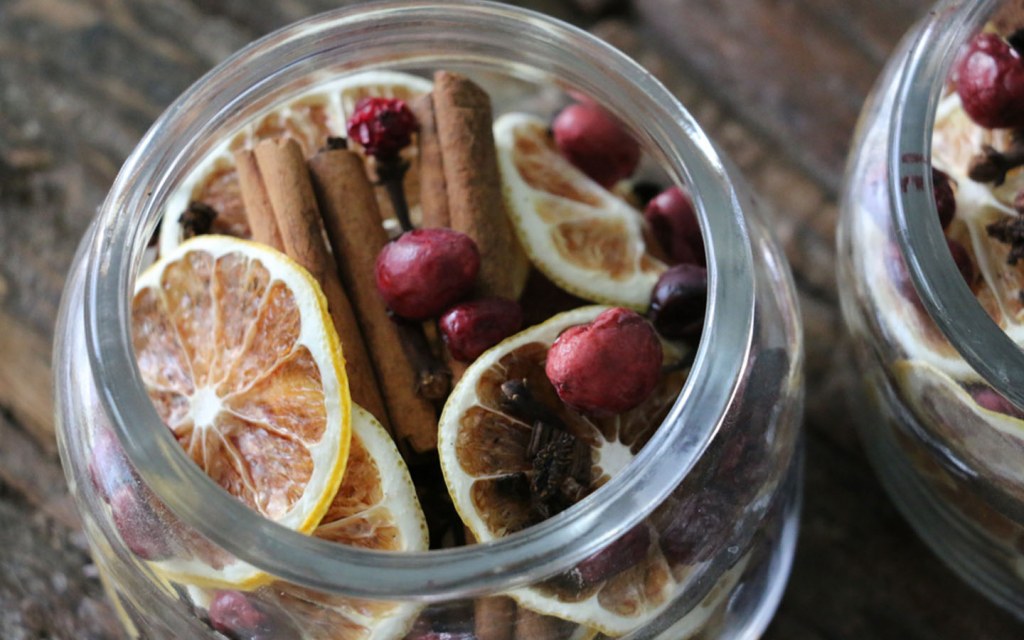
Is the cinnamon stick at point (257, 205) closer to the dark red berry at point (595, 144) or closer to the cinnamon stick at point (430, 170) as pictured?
the cinnamon stick at point (430, 170)

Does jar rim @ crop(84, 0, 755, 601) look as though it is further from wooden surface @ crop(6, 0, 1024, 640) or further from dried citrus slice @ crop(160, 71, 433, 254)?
wooden surface @ crop(6, 0, 1024, 640)

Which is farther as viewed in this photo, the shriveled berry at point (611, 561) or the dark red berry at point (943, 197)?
the dark red berry at point (943, 197)

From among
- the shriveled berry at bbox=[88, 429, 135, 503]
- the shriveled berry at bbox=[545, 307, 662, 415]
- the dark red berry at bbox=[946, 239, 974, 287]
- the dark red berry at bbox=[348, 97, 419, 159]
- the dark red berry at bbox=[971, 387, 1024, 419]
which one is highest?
the dark red berry at bbox=[348, 97, 419, 159]

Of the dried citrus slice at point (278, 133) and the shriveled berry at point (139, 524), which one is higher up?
the dried citrus slice at point (278, 133)

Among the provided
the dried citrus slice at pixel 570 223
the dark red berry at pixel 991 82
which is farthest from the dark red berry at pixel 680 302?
the dark red berry at pixel 991 82

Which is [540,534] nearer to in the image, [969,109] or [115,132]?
[969,109]

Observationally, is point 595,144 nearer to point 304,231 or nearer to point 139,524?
point 304,231

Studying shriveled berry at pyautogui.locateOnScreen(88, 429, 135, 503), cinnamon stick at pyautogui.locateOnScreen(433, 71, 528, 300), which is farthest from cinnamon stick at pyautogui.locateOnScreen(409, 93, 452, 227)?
shriveled berry at pyautogui.locateOnScreen(88, 429, 135, 503)
